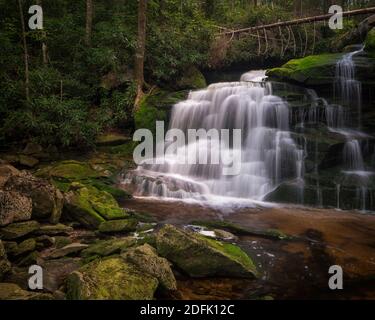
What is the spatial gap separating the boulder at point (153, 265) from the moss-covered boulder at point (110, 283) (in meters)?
0.11

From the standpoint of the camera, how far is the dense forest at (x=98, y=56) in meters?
12.4

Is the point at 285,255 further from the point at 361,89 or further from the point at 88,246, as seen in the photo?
the point at 361,89

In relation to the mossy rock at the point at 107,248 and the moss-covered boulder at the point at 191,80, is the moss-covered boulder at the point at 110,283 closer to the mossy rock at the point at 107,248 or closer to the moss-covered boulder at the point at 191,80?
the mossy rock at the point at 107,248

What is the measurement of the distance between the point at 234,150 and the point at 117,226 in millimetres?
6449

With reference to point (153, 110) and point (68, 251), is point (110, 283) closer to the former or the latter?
point (68, 251)

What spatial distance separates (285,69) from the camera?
13.8 m

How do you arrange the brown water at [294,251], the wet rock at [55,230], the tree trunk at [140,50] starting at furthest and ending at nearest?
the tree trunk at [140,50], the wet rock at [55,230], the brown water at [294,251]

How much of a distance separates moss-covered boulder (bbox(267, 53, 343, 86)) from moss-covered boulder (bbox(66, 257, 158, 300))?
10.5m

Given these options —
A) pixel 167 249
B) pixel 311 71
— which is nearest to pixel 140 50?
pixel 311 71

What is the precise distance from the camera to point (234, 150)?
1248 cm

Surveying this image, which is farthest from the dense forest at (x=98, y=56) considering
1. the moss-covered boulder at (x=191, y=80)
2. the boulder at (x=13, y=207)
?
the boulder at (x=13, y=207)

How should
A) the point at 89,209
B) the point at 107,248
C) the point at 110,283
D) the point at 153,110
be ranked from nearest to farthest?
the point at 110,283 < the point at 107,248 < the point at 89,209 < the point at 153,110

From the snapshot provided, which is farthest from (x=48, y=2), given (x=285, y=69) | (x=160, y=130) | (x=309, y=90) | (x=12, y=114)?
(x=309, y=90)

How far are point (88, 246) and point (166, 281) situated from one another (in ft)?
6.02
